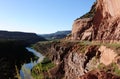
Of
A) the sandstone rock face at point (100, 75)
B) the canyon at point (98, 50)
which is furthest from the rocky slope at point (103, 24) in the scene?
the sandstone rock face at point (100, 75)

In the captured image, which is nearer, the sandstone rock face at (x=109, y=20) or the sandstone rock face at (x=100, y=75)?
the sandstone rock face at (x=100, y=75)

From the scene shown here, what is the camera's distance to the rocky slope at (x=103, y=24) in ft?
187

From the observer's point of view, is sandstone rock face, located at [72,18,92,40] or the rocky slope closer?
the rocky slope

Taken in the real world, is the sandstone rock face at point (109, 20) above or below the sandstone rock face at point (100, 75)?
above

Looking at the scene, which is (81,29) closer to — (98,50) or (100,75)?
(98,50)

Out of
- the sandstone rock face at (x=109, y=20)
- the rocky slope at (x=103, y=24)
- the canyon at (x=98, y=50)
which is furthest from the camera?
the rocky slope at (x=103, y=24)

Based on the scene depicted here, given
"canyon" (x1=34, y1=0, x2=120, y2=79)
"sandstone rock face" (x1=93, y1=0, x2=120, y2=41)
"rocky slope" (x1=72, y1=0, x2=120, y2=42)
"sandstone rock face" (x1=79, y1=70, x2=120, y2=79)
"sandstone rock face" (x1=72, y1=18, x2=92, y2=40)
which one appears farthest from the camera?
"sandstone rock face" (x1=72, y1=18, x2=92, y2=40)

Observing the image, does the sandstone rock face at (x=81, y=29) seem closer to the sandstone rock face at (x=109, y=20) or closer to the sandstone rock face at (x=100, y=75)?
the sandstone rock face at (x=109, y=20)

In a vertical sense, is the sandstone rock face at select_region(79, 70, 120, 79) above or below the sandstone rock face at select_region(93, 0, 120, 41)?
below

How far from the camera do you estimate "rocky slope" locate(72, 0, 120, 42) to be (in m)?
56.9

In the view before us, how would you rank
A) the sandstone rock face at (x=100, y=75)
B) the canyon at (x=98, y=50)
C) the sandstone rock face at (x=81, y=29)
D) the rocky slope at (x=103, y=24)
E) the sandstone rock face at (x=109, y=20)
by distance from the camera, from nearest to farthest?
the sandstone rock face at (x=100, y=75) < the canyon at (x=98, y=50) < the sandstone rock face at (x=109, y=20) < the rocky slope at (x=103, y=24) < the sandstone rock face at (x=81, y=29)

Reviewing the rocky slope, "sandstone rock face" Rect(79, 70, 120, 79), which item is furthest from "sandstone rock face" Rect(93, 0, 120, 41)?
"sandstone rock face" Rect(79, 70, 120, 79)

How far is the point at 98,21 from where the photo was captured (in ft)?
258

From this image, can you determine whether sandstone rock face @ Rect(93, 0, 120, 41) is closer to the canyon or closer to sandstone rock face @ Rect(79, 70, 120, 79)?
the canyon
